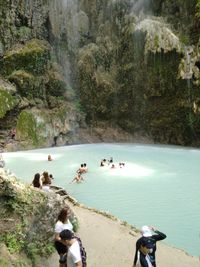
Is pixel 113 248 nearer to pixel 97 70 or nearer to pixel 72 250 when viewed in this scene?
pixel 72 250

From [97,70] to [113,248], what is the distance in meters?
26.4

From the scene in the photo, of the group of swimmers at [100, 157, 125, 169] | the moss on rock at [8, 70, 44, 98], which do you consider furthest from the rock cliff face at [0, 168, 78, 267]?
the moss on rock at [8, 70, 44, 98]

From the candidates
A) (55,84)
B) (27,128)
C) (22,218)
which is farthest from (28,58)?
(22,218)

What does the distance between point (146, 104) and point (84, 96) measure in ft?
18.9

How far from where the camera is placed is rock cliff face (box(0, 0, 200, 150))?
96.3 feet

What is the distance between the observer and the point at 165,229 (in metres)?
11.5

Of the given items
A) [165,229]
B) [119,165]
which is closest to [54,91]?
[119,165]

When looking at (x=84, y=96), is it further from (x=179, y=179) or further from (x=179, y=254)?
(x=179, y=254)

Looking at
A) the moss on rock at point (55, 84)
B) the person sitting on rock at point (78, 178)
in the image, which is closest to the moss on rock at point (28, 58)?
the moss on rock at point (55, 84)

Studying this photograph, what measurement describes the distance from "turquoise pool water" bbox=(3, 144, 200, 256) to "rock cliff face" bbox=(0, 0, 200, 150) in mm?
3955

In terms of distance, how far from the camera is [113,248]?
883 cm

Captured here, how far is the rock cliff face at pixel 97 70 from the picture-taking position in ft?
96.3

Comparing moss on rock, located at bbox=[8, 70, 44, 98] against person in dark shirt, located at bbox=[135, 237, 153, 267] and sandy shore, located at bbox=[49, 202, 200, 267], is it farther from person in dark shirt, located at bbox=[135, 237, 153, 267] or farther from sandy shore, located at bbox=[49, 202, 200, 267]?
person in dark shirt, located at bbox=[135, 237, 153, 267]

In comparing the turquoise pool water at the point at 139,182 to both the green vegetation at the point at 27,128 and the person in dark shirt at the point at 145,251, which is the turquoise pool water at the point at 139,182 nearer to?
the green vegetation at the point at 27,128
